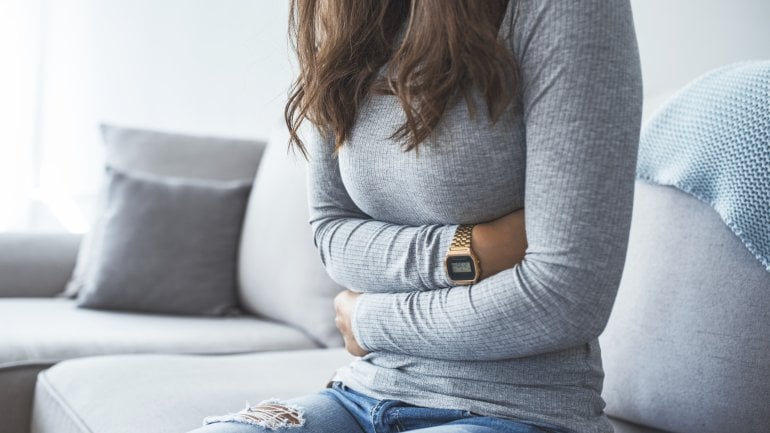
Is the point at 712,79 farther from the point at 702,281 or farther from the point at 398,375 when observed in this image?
the point at 398,375

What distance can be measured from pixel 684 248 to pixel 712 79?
0.26 metres

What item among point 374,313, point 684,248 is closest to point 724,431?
point 684,248

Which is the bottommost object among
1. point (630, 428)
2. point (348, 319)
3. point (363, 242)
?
point (630, 428)

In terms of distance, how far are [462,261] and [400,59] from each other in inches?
10.7

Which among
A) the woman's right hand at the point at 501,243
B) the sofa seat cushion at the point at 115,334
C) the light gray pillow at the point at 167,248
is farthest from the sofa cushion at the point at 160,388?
the woman's right hand at the point at 501,243

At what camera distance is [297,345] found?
1.90 m

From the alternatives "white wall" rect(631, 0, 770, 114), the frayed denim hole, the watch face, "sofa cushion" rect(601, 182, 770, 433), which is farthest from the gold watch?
"white wall" rect(631, 0, 770, 114)

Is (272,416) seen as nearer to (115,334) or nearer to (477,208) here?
(477,208)

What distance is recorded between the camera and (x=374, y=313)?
100cm

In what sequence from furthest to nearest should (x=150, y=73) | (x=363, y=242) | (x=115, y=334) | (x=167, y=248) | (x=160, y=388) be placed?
(x=150, y=73)
(x=167, y=248)
(x=115, y=334)
(x=160, y=388)
(x=363, y=242)

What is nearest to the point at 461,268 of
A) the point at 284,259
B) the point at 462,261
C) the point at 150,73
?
the point at 462,261

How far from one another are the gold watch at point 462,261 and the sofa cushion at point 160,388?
1.66ft

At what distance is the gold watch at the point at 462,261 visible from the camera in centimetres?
Answer: 92

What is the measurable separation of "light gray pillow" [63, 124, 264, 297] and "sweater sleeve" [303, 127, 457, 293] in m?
1.21
